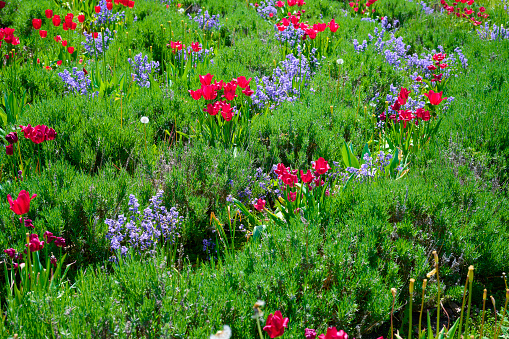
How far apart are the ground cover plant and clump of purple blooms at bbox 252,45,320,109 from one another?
0.02 m

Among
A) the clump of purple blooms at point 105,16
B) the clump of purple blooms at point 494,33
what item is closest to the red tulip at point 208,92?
the clump of purple blooms at point 105,16

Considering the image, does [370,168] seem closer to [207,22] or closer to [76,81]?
[76,81]

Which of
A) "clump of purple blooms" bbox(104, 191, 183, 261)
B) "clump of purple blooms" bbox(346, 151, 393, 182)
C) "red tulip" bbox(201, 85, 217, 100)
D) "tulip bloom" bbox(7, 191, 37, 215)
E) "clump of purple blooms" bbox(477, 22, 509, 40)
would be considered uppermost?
"clump of purple blooms" bbox(477, 22, 509, 40)

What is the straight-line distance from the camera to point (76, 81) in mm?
4391

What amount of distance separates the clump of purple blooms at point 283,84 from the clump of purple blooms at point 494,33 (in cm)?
383

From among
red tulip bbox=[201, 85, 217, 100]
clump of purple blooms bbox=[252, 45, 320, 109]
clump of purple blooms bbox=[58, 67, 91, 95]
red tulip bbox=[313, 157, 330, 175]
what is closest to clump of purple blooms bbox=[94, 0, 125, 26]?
clump of purple blooms bbox=[58, 67, 91, 95]

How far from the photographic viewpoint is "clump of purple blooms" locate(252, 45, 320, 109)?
4449 millimetres

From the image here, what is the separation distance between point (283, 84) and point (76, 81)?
7.04 feet

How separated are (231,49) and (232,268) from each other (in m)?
3.90

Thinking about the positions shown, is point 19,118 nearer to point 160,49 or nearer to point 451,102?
point 160,49

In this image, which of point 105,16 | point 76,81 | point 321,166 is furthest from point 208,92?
point 105,16

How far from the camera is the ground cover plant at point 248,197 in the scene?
218cm

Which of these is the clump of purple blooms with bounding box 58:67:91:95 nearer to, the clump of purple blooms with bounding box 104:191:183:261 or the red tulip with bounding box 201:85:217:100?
the red tulip with bounding box 201:85:217:100

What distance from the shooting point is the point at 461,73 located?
18.5 ft
